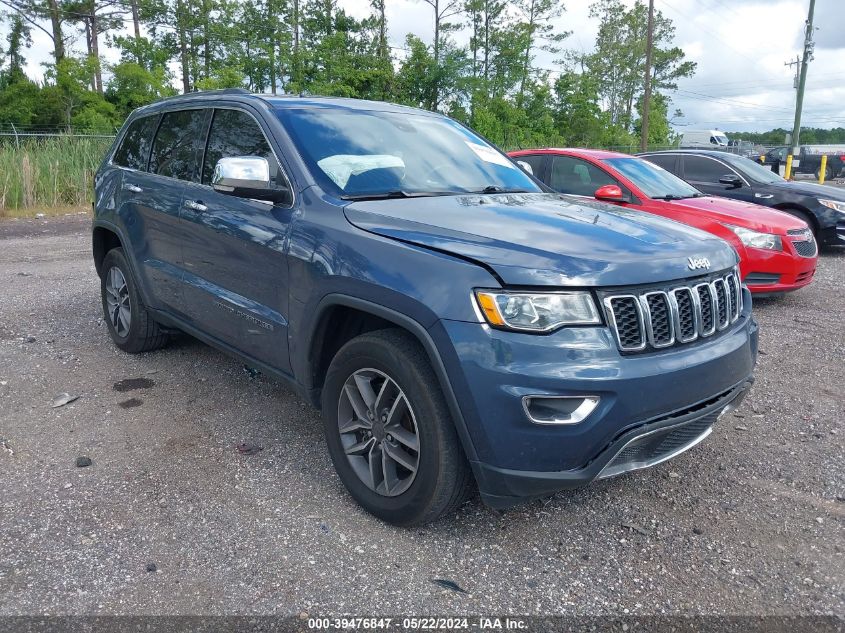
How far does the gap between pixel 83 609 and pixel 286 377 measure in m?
1.31

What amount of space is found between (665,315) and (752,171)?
840cm

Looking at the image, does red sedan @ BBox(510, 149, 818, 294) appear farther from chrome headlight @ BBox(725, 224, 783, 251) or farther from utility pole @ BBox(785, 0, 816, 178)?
utility pole @ BBox(785, 0, 816, 178)

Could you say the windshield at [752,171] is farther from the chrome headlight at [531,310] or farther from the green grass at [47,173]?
the green grass at [47,173]

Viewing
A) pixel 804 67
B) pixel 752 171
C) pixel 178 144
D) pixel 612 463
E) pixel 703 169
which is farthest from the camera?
pixel 804 67

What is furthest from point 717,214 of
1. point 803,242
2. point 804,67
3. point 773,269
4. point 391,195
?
point 804,67

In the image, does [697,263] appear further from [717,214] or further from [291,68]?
[291,68]

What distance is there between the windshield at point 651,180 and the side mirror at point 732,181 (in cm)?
165

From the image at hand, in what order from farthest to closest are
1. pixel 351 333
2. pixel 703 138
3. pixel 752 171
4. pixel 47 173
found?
pixel 703 138
pixel 47 173
pixel 752 171
pixel 351 333

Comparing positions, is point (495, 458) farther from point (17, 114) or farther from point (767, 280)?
point (17, 114)

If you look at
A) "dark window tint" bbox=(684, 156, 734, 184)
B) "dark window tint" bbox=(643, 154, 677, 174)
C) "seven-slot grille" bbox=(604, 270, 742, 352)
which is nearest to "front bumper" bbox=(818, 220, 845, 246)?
"dark window tint" bbox=(684, 156, 734, 184)

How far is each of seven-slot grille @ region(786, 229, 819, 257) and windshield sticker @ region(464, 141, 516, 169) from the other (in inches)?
159

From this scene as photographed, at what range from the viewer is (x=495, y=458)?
7.80 ft

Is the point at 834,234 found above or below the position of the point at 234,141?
below

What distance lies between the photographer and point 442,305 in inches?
94.3
